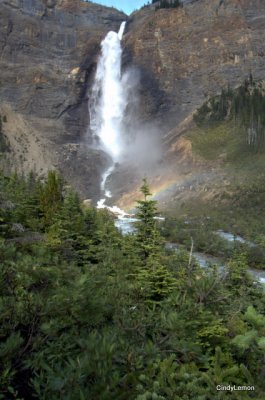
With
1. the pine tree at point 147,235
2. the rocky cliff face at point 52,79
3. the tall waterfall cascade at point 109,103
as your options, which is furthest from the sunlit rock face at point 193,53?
the pine tree at point 147,235

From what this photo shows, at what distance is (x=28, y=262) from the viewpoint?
15.3 feet

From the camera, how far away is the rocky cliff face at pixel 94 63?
80.6m

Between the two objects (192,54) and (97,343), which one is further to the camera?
(192,54)

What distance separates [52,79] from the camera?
88125 millimetres

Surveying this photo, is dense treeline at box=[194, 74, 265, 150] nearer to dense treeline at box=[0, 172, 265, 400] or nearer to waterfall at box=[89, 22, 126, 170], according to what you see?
waterfall at box=[89, 22, 126, 170]

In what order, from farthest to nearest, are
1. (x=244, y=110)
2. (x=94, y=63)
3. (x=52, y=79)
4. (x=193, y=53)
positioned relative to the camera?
(x=94, y=63), (x=52, y=79), (x=193, y=53), (x=244, y=110)

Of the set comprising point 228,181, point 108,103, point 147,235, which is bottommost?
point 147,235

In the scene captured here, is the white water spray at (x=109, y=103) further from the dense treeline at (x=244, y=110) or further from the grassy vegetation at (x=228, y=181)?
the grassy vegetation at (x=228, y=181)

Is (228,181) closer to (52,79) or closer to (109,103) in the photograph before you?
(109,103)

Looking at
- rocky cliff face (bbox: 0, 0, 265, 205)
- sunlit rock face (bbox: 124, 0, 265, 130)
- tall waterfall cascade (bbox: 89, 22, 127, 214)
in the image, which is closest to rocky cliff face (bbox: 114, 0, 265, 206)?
sunlit rock face (bbox: 124, 0, 265, 130)

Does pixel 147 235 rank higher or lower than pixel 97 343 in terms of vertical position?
higher

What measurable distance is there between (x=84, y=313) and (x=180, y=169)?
58.9m

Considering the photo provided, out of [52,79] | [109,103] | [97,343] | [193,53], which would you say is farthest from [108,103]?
[97,343]

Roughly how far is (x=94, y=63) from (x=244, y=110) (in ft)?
130
